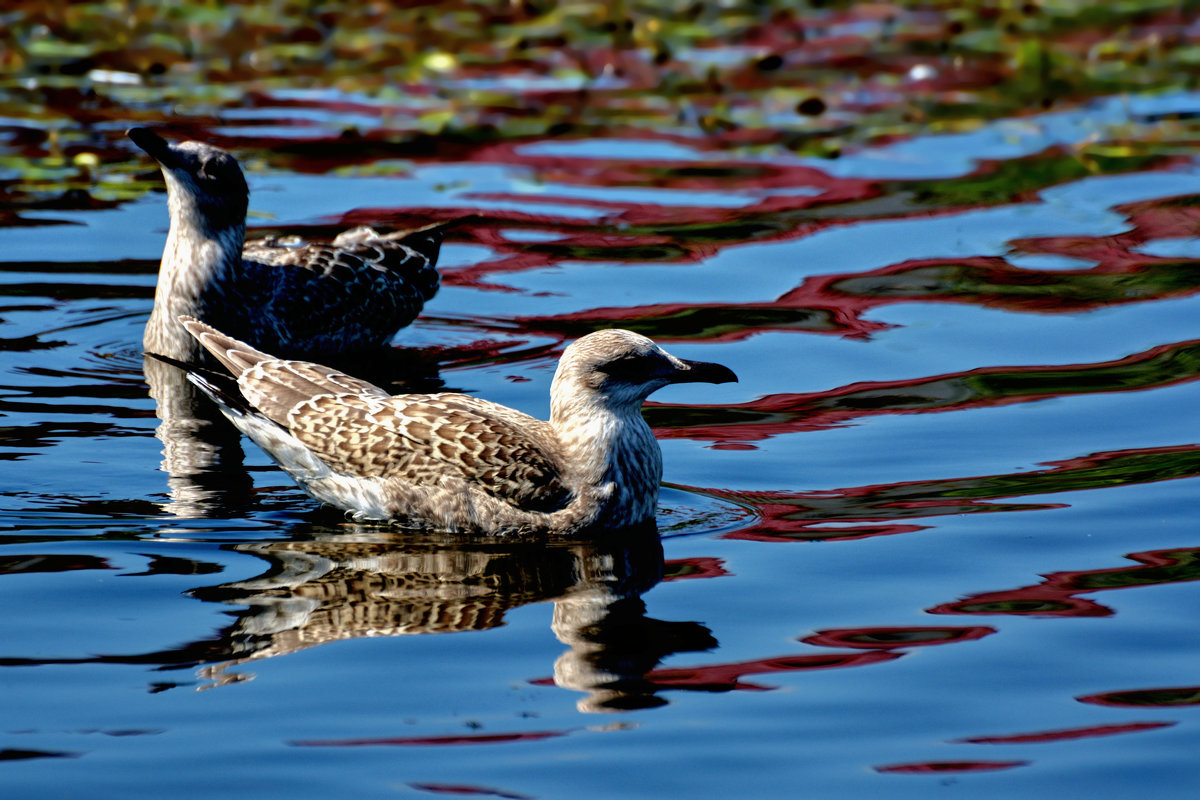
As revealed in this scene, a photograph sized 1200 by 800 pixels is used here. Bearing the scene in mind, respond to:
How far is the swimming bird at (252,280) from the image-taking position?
10422 millimetres

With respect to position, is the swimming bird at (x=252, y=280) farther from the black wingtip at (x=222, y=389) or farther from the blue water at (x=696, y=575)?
the black wingtip at (x=222, y=389)

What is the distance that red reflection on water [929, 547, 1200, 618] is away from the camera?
22.3 ft

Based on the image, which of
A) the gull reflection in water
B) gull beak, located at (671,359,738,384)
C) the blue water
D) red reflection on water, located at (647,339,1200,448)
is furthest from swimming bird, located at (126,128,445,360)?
gull beak, located at (671,359,738,384)

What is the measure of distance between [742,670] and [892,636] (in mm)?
658

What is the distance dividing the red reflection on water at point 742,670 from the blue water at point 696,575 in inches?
0.6

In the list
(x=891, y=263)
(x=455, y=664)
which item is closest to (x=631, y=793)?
(x=455, y=664)

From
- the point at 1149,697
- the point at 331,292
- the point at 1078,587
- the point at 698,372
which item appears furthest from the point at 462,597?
the point at 331,292

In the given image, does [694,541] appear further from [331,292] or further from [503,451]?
[331,292]

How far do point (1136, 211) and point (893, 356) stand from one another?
3.87m

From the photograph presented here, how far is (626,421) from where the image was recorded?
25.8ft

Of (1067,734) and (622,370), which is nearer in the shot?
(1067,734)

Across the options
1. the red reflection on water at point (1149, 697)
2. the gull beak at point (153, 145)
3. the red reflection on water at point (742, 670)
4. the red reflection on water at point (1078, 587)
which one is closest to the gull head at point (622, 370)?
the red reflection on water at point (1078, 587)

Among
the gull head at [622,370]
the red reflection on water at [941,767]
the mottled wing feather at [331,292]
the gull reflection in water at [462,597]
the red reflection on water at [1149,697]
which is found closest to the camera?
the red reflection on water at [941,767]

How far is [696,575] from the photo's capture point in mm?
7141
